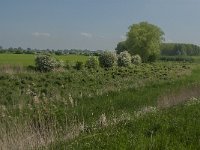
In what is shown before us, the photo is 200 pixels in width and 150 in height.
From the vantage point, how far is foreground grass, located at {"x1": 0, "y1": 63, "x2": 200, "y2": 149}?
1084 cm

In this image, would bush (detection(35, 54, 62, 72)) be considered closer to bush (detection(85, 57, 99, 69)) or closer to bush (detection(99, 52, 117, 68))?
bush (detection(85, 57, 99, 69))

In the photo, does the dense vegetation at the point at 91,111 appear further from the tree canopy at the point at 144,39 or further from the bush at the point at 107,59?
the tree canopy at the point at 144,39

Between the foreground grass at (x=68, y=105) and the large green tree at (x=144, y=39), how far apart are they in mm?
45694

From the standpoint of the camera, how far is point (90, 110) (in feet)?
61.1

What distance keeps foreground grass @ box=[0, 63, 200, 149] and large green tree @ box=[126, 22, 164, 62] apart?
4569 centimetres

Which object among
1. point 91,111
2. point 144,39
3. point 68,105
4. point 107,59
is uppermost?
point 144,39

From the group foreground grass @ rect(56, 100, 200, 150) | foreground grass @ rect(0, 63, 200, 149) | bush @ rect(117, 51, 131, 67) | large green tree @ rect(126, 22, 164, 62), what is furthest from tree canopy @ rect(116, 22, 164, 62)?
foreground grass @ rect(56, 100, 200, 150)

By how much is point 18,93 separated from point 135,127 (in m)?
16.6

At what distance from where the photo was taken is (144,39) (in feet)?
293

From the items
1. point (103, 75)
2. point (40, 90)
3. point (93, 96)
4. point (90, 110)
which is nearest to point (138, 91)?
point (93, 96)

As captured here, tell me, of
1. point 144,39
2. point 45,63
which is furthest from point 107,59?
point 144,39

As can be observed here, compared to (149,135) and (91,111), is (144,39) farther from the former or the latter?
(149,135)

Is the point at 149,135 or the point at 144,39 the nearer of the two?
the point at 149,135

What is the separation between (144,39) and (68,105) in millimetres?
72056
